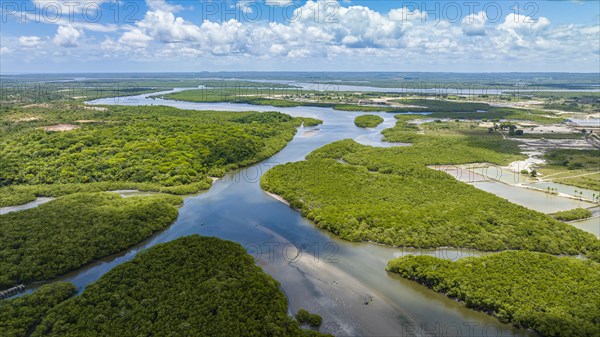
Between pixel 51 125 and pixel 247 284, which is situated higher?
pixel 51 125

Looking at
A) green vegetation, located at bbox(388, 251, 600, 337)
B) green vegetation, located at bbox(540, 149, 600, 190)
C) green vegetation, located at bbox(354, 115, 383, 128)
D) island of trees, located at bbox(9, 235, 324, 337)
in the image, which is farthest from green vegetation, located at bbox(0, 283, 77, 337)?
green vegetation, located at bbox(354, 115, 383, 128)

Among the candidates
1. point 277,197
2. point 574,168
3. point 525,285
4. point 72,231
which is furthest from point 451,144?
point 72,231

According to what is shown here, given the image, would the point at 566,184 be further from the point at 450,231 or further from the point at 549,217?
the point at 450,231

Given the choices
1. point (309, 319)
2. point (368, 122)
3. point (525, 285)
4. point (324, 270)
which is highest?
point (368, 122)

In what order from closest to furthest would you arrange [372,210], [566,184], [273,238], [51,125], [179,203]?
[273,238], [372,210], [179,203], [566,184], [51,125]

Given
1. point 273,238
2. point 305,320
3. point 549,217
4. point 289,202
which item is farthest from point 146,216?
point 549,217

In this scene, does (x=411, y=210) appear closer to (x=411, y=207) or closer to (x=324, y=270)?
(x=411, y=207)
